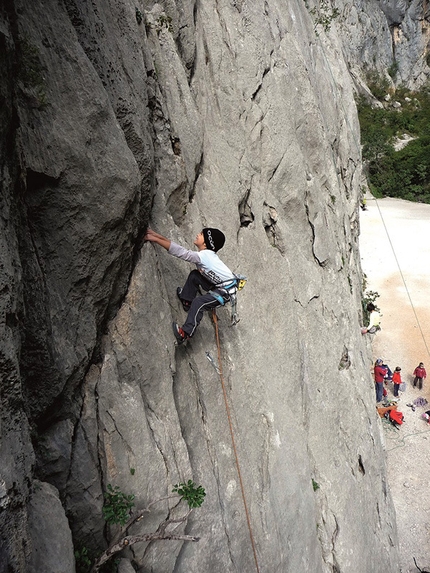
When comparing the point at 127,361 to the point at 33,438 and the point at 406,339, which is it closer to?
the point at 33,438

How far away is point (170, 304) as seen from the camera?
6.12m

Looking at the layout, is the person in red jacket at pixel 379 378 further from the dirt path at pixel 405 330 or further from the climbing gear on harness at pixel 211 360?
the climbing gear on harness at pixel 211 360

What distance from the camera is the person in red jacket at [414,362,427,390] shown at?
17.1 metres

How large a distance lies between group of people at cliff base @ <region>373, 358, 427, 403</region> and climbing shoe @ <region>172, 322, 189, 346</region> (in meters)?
12.7

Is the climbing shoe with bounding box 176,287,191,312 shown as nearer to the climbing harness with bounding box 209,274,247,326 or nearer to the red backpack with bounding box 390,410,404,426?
the climbing harness with bounding box 209,274,247,326

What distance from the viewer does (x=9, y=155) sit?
11.2 ft

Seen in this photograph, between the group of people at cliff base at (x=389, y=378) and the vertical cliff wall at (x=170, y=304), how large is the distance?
17.5 ft

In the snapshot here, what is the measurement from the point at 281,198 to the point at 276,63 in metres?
3.45

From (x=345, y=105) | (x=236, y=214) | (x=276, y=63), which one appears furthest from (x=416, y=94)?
(x=236, y=214)

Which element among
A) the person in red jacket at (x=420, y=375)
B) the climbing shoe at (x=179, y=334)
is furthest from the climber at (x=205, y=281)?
the person in red jacket at (x=420, y=375)

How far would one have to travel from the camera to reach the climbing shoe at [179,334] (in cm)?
588

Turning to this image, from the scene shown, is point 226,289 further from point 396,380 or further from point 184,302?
point 396,380

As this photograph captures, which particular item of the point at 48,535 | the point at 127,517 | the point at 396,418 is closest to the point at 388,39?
the point at 396,418

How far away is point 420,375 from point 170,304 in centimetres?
1426
